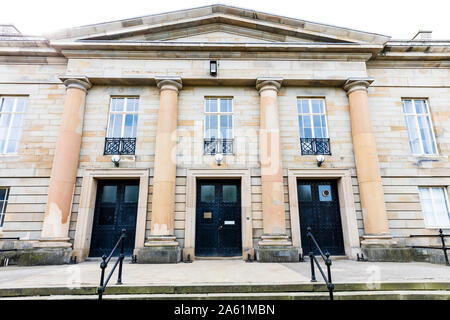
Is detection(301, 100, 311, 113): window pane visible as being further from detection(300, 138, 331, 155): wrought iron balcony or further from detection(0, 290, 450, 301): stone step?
detection(0, 290, 450, 301): stone step

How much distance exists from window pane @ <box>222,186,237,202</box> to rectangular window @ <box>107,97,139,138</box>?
4405 millimetres

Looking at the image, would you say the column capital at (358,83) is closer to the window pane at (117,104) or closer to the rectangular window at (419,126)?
the rectangular window at (419,126)

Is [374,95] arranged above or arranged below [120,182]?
above

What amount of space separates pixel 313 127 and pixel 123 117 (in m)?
8.11

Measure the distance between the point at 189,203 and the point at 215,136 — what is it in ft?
9.68

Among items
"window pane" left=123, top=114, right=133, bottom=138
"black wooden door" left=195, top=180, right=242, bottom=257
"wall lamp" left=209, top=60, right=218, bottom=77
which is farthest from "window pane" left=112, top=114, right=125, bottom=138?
"wall lamp" left=209, top=60, right=218, bottom=77

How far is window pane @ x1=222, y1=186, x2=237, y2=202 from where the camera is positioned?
10.0m

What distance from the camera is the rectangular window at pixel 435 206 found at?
385 inches

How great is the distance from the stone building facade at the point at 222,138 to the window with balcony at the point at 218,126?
0.06 m

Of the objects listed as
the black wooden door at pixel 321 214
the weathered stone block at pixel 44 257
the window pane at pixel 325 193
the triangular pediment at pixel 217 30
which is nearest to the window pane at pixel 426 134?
the triangular pediment at pixel 217 30
